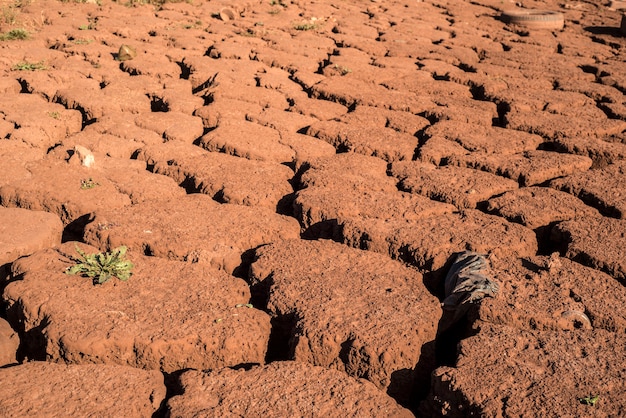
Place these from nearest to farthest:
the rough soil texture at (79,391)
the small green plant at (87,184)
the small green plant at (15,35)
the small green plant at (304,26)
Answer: the rough soil texture at (79,391)
the small green plant at (87,184)
the small green plant at (15,35)
the small green plant at (304,26)

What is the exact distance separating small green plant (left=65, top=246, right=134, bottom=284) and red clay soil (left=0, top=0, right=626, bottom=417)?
24 millimetres

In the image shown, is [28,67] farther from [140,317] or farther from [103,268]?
[140,317]

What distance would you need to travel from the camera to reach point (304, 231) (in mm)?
2664

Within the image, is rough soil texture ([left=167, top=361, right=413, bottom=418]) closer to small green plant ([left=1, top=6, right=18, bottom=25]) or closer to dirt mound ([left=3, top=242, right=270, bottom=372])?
dirt mound ([left=3, top=242, right=270, bottom=372])

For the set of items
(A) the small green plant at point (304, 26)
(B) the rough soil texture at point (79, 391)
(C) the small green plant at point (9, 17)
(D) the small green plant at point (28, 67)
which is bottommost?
(C) the small green plant at point (9, 17)

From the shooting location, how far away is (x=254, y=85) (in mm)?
4379

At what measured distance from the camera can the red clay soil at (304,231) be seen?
5.74 ft

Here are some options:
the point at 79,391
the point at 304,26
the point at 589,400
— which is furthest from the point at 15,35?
the point at 589,400

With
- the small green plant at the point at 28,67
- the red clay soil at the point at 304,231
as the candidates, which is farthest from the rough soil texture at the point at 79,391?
the small green plant at the point at 28,67

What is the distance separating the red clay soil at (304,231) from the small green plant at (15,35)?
0.02 metres

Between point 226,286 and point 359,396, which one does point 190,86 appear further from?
point 359,396

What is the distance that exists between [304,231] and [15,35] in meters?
3.75

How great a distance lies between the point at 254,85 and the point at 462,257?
2.51 m

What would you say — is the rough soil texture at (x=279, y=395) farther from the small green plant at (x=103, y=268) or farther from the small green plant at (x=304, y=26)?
the small green plant at (x=304, y=26)
